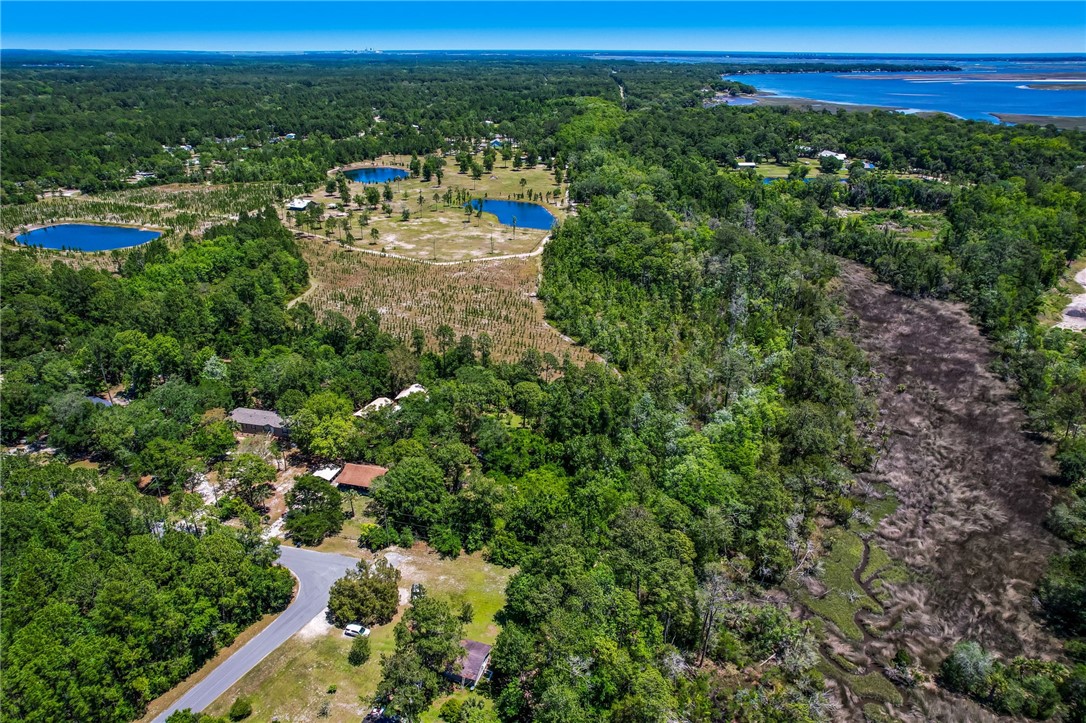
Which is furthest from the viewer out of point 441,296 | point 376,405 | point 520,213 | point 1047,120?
point 1047,120

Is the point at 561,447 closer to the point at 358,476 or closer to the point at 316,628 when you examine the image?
the point at 358,476

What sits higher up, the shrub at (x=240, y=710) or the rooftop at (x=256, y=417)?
the rooftop at (x=256, y=417)

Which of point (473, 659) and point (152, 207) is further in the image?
point (152, 207)

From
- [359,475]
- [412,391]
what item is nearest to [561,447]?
[359,475]

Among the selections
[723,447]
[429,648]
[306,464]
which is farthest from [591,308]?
[429,648]

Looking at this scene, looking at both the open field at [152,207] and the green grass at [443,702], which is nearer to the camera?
the green grass at [443,702]

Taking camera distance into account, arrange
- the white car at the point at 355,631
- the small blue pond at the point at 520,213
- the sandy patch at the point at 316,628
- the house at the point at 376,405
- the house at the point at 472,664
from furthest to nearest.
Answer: the small blue pond at the point at 520,213
the house at the point at 376,405
the sandy patch at the point at 316,628
the white car at the point at 355,631
the house at the point at 472,664

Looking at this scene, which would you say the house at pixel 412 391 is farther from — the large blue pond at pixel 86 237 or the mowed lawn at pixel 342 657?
the large blue pond at pixel 86 237

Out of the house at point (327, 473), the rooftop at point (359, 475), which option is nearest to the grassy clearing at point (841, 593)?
the rooftop at point (359, 475)
